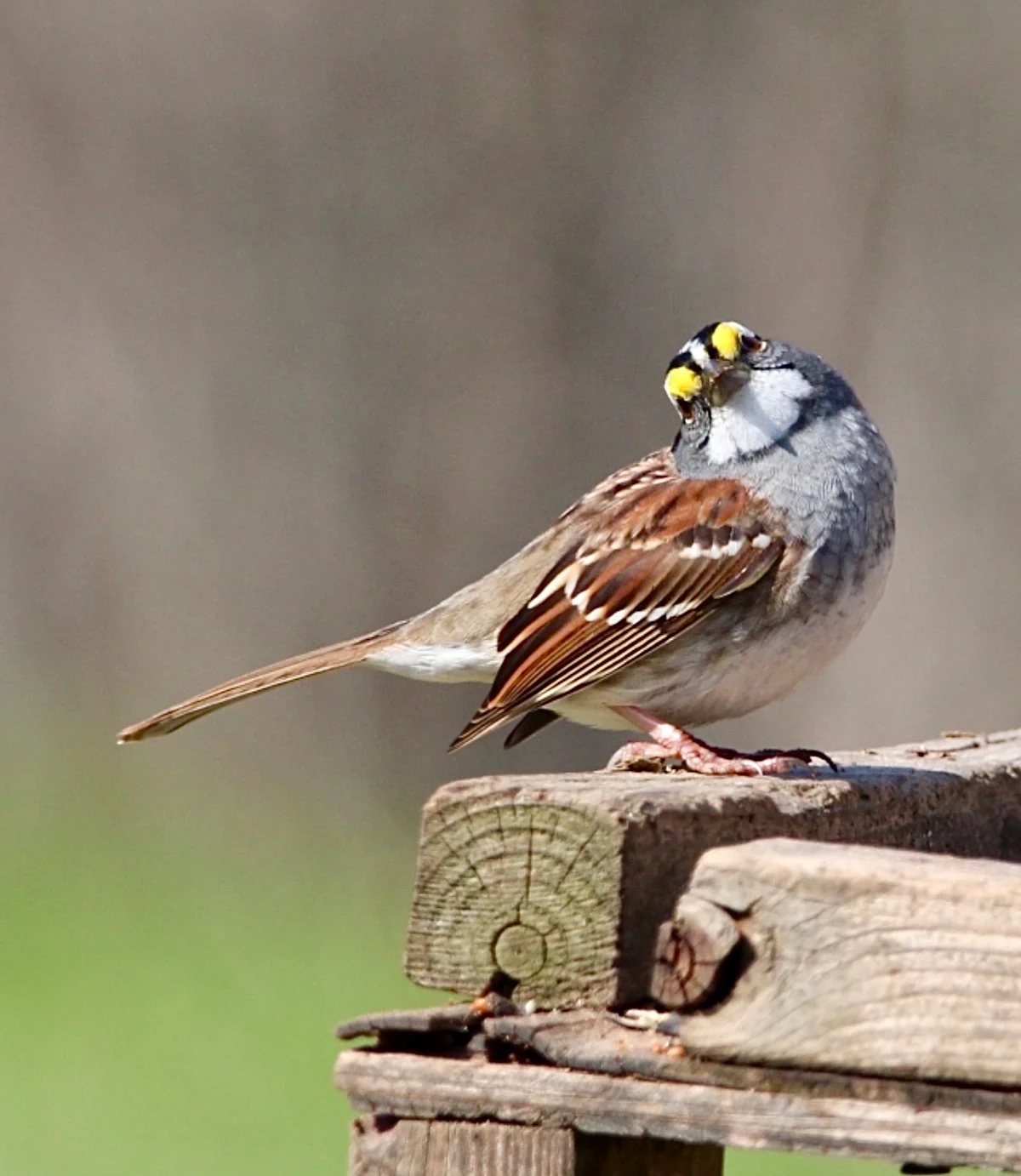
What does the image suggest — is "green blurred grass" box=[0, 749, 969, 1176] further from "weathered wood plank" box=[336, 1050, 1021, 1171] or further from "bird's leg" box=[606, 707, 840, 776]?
"weathered wood plank" box=[336, 1050, 1021, 1171]

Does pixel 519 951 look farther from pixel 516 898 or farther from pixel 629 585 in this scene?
pixel 629 585

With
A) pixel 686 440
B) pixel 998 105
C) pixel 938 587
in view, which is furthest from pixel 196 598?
pixel 686 440

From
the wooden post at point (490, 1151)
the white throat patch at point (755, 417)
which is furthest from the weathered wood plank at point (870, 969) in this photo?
the white throat patch at point (755, 417)

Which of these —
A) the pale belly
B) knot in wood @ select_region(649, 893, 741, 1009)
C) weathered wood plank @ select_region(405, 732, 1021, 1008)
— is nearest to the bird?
the pale belly

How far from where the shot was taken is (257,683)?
4.30 metres

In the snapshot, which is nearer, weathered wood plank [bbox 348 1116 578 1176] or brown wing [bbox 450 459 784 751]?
weathered wood plank [bbox 348 1116 578 1176]

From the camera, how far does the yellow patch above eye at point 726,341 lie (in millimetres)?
4105

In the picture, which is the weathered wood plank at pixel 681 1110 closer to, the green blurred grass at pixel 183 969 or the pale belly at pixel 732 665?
the pale belly at pixel 732 665

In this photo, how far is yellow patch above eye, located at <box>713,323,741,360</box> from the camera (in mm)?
4105

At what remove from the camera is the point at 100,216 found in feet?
35.3

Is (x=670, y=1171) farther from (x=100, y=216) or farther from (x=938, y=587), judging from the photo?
(x=100, y=216)

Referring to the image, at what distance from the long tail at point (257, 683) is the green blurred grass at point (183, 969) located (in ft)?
6.08

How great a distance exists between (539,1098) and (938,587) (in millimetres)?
7171

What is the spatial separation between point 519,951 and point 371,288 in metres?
8.34
